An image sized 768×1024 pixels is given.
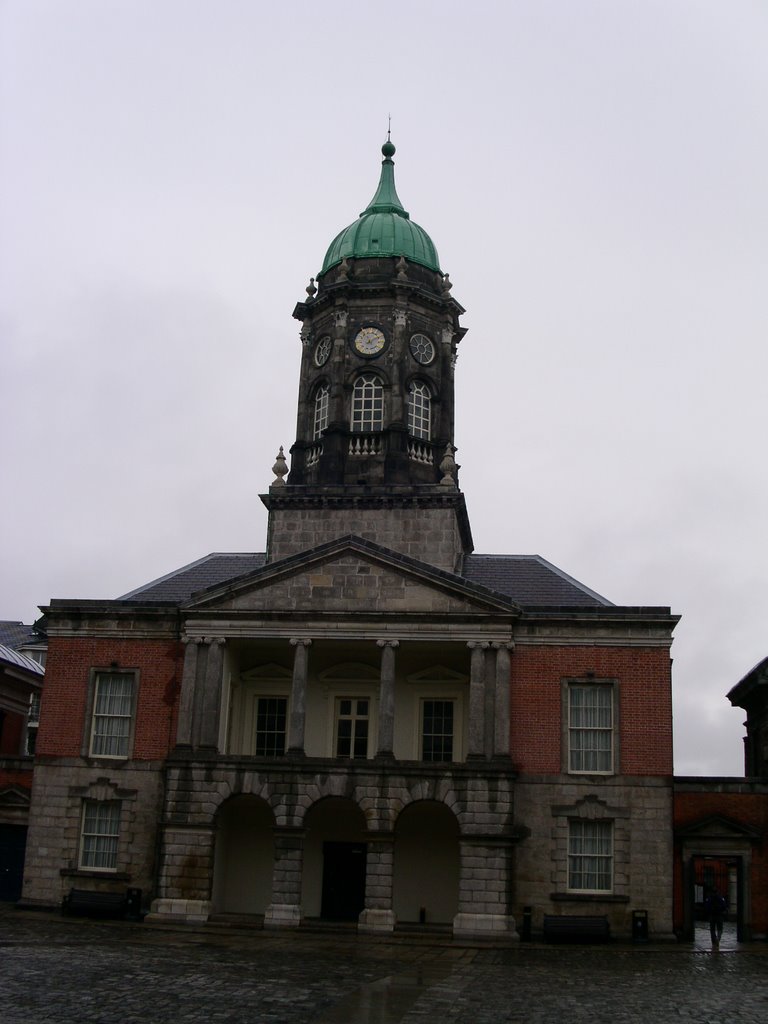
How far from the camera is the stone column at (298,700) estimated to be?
3317cm

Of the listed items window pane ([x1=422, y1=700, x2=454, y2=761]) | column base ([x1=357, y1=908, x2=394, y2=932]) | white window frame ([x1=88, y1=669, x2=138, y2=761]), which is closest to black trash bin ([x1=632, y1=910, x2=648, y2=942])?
column base ([x1=357, y1=908, x2=394, y2=932])

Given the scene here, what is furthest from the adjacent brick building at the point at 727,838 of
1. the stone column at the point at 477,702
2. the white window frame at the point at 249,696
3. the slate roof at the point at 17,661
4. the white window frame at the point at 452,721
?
the slate roof at the point at 17,661

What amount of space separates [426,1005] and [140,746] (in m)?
18.1

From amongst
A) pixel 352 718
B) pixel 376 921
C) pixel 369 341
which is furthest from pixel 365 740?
pixel 369 341

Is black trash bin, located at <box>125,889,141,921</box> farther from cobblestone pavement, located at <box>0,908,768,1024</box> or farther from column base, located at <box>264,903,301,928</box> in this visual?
column base, located at <box>264,903,301,928</box>

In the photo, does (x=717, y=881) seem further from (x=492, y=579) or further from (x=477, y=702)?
(x=477, y=702)

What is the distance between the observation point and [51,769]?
3475 cm

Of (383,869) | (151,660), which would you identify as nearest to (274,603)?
(151,660)

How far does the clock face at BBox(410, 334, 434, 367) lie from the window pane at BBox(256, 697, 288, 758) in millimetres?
13153

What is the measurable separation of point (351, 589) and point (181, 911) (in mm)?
10053

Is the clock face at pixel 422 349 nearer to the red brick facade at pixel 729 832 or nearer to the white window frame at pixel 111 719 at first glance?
the white window frame at pixel 111 719

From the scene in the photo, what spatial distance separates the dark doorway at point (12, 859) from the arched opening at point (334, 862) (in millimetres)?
8962

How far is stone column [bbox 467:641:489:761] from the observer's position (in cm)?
3247

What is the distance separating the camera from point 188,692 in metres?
34.0
